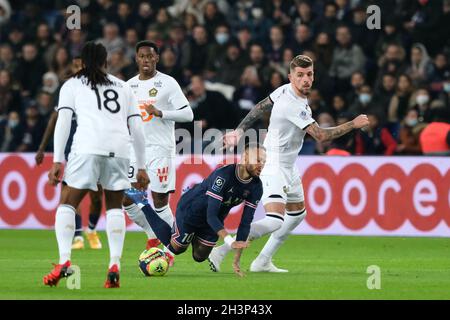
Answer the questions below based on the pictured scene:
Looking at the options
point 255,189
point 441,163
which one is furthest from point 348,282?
point 441,163

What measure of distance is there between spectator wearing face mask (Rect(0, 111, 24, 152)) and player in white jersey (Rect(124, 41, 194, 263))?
842 centimetres

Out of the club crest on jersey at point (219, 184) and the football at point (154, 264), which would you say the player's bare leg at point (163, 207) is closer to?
the football at point (154, 264)

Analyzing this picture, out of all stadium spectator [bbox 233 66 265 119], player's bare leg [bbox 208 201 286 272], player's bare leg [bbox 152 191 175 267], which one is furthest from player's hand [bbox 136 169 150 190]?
stadium spectator [bbox 233 66 265 119]

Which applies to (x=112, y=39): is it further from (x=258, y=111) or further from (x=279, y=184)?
(x=279, y=184)

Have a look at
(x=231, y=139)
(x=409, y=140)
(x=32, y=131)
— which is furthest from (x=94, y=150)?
(x=32, y=131)

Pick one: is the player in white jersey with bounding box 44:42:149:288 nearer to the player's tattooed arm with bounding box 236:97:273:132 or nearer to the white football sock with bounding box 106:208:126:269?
the white football sock with bounding box 106:208:126:269

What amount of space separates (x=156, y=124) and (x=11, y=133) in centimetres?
881

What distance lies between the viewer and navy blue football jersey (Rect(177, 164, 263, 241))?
11172 mm

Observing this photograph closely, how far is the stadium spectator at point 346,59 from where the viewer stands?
808 inches

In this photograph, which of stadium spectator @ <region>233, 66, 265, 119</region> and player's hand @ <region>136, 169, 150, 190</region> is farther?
stadium spectator @ <region>233, 66, 265, 119</region>

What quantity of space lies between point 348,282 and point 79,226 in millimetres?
5653

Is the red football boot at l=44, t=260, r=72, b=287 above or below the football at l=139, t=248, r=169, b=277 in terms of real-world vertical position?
above

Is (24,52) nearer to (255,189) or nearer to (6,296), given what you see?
(255,189)

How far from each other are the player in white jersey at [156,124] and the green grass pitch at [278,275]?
26.0 inches
